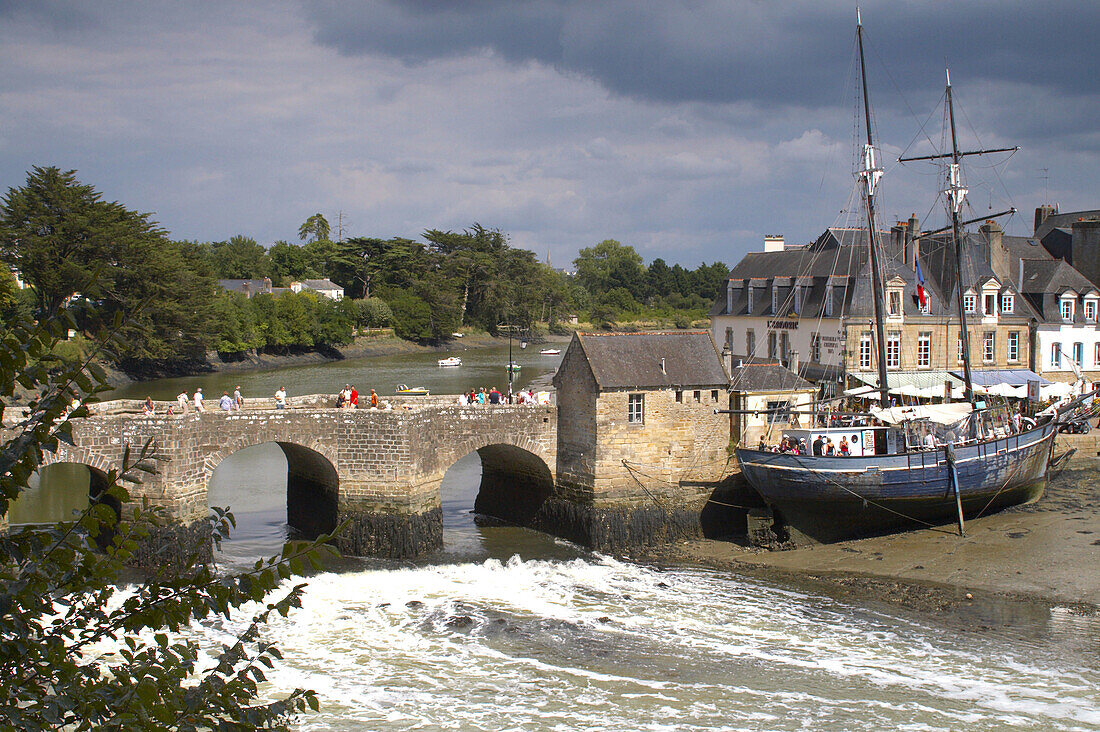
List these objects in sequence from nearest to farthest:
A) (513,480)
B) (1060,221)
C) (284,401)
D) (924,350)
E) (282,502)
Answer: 1. (284,401)
2. (513,480)
3. (282,502)
4. (924,350)
5. (1060,221)

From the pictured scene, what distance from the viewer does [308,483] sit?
76.4ft

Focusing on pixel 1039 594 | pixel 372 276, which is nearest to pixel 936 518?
pixel 1039 594

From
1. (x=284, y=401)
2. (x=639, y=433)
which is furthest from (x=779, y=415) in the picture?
(x=284, y=401)

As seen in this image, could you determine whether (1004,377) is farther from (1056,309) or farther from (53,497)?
(53,497)

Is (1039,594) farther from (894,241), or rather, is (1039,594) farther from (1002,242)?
(1002,242)

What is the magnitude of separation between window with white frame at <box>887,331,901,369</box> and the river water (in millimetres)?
14180

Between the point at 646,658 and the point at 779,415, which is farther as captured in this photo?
the point at 779,415

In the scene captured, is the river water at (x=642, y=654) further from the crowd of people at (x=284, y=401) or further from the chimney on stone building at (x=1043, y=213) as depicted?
the chimney on stone building at (x=1043, y=213)

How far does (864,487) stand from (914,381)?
10543mm

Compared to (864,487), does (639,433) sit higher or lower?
higher

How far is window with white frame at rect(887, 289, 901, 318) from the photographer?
99.8 ft

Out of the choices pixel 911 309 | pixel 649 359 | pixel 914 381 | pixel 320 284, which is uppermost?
pixel 320 284

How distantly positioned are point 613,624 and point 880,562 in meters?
6.77

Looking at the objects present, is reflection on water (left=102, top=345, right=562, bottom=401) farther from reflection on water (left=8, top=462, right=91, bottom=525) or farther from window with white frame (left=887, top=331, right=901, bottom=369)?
window with white frame (left=887, top=331, right=901, bottom=369)
